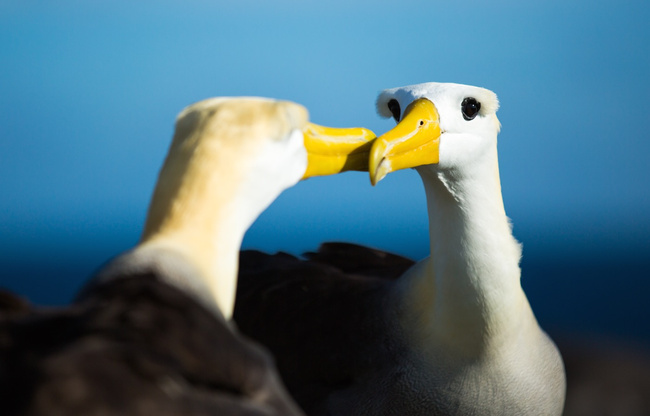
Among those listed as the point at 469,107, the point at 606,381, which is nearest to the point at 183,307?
the point at 469,107

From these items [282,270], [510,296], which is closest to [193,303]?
[510,296]

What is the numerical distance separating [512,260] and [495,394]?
590mm

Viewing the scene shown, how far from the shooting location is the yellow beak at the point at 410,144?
3.22 meters

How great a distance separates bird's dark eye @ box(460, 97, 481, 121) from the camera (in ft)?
11.9

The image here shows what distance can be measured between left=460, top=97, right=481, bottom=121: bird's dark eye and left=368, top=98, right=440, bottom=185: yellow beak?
0.53 ft

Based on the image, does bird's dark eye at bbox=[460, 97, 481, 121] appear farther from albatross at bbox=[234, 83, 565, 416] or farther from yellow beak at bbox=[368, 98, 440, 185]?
yellow beak at bbox=[368, 98, 440, 185]

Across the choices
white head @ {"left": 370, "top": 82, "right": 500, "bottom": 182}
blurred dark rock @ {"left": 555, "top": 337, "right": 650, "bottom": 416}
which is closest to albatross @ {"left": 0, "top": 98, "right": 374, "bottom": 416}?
white head @ {"left": 370, "top": 82, "right": 500, "bottom": 182}

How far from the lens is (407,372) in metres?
3.75

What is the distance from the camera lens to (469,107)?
3.63 metres

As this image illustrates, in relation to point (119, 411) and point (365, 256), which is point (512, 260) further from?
point (119, 411)

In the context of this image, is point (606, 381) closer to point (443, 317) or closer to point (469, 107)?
point (443, 317)

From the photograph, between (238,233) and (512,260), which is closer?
(238,233)

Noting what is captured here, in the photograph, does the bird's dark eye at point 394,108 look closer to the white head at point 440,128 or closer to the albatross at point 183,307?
the white head at point 440,128

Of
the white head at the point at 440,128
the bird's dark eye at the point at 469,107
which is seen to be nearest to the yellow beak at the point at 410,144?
the white head at the point at 440,128
